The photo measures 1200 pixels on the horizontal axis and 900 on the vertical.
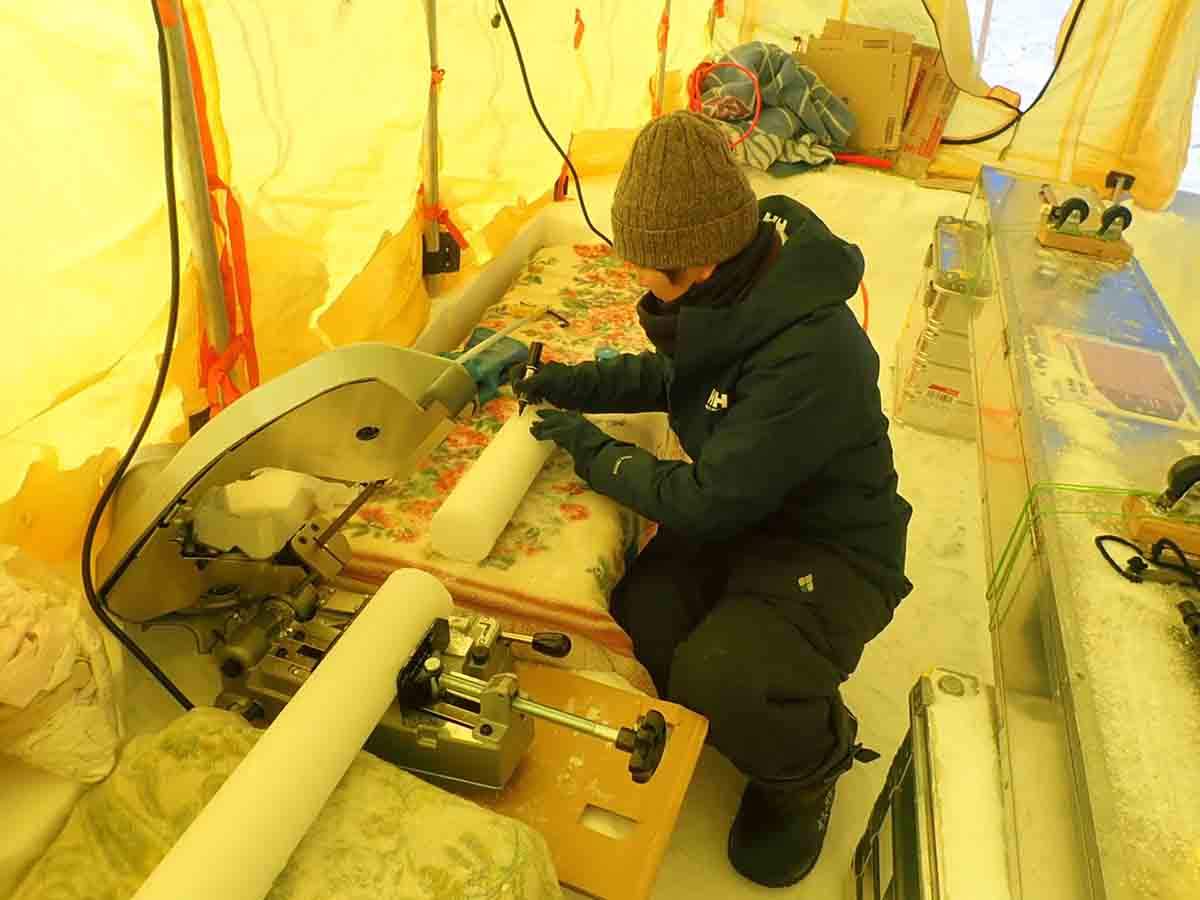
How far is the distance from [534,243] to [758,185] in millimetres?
1605

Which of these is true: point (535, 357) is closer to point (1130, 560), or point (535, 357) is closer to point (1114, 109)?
point (1130, 560)

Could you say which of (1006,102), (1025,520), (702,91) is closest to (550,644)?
(1025,520)

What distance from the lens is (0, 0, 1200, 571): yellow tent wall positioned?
883 mm

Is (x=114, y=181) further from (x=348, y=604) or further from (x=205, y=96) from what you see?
(x=348, y=604)

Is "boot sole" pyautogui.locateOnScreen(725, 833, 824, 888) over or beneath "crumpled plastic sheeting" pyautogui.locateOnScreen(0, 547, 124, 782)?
beneath

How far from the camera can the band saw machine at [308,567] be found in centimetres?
85

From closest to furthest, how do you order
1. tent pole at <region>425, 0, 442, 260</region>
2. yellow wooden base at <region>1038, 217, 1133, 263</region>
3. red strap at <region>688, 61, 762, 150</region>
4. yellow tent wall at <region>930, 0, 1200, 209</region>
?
tent pole at <region>425, 0, 442, 260</region>, yellow wooden base at <region>1038, 217, 1133, 263</region>, yellow tent wall at <region>930, 0, 1200, 209</region>, red strap at <region>688, 61, 762, 150</region>

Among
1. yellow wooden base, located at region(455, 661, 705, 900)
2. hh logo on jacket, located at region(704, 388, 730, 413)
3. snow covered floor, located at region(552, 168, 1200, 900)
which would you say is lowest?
snow covered floor, located at region(552, 168, 1200, 900)

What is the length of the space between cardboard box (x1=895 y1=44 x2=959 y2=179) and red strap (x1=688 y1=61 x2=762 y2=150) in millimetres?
707

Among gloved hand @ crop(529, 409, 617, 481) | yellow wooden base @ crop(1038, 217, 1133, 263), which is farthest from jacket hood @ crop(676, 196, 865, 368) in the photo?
yellow wooden base @ crop(1038, 217, 1133, 263)

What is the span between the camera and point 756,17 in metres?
4.05

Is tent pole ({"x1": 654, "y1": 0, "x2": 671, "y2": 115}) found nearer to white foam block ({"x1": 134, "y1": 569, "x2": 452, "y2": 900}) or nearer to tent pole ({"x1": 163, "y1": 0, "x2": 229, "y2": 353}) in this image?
tent pole ({"x1": 163, "y1": 0, "x2": 229, "y2": 353})

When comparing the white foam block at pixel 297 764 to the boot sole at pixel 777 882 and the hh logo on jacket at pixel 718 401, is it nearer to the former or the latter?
the hh logo on jacket at pixel 718 401

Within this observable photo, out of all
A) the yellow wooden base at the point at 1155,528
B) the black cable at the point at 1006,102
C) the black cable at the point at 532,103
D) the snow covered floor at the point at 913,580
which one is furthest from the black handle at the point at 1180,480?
the black cable at the point at 1006,102
